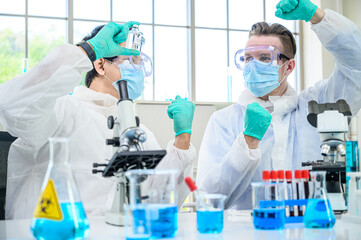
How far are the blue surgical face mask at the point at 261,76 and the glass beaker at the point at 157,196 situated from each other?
1298 millimetres

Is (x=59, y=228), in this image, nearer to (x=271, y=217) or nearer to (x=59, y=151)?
(x=59, y=151)

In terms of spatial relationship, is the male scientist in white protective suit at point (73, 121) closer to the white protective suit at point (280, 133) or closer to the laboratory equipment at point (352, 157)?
the white protective suit at point (280, 133)

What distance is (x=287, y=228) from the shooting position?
45.2 inches

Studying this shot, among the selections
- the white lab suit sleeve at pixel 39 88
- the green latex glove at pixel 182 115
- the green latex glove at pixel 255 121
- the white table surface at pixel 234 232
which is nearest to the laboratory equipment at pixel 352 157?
the white table surface at pixel 234 232

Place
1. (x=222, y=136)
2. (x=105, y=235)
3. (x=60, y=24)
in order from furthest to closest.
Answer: (x=60, y=24)
(x=222, y=136)
(x=105, y=235)

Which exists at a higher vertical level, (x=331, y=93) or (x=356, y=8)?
Result: (x=356, y=8)

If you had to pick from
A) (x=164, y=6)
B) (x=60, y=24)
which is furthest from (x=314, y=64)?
(x=60, y=24)

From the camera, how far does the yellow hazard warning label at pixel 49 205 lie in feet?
3.04

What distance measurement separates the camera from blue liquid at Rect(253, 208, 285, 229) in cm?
111

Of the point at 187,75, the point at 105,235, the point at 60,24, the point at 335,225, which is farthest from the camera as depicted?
the point at 187,75

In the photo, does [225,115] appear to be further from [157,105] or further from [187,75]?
[187,75]

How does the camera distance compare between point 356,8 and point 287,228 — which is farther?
point 356,8

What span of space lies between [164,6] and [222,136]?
396 cm

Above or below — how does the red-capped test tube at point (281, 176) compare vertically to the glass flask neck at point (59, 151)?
below
